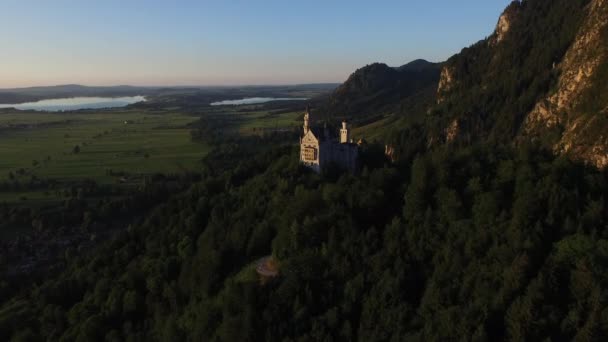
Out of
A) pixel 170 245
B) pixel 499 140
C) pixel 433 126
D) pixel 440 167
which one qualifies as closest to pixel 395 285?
pixel 440 167

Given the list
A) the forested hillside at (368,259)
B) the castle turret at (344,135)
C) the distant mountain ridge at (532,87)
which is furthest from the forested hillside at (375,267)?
the distant mountain ridge at (532,87)

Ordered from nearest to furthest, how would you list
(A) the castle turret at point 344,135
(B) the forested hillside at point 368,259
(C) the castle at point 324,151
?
(B) the forested hillside at point 368,259
(C) the castle at point 324,151
(A) the castle turret at point 344,135

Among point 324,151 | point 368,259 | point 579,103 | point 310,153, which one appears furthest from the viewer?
point 579,103

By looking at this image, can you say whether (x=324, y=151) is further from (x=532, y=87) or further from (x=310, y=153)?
(x=532, y=87)

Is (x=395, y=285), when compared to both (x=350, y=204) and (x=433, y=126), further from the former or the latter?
(x=433, y=126)

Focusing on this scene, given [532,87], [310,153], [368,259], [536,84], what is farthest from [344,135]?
[536,84]

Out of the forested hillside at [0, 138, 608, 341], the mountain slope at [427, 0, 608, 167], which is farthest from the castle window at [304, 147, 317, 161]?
the mountain slope at [427, 0, 608, 167]

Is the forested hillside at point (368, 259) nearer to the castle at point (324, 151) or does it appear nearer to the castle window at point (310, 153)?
the castle at point (324, 151)

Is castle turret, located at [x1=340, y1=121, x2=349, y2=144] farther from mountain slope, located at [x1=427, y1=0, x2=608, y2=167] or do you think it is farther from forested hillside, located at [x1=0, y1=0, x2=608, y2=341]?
mountain slope, located at [x1=427, y1=0, x2=608, y2=167]
